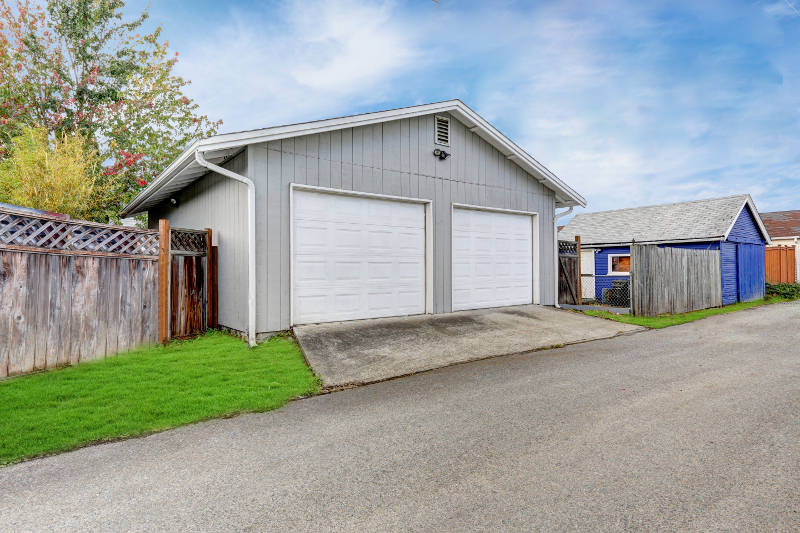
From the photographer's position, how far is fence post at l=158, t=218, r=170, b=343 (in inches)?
265

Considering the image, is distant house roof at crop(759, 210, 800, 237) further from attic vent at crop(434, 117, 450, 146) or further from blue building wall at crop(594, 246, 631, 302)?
attic vent at crop(434, 117, 450, 146)

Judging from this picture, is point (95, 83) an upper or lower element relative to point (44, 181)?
upper

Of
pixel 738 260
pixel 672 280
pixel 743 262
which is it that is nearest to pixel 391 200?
pixel 672 280

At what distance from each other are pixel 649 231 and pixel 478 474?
1889cm

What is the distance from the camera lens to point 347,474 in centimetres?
277

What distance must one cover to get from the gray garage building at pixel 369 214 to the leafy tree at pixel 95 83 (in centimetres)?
702

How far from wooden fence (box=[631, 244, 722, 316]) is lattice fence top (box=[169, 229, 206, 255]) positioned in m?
11.2

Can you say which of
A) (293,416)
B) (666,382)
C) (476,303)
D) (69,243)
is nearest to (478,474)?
(293,416)

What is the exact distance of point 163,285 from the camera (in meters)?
6.77

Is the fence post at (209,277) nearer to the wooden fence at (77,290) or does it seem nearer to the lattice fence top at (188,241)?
the lattice fence top at (188,241)

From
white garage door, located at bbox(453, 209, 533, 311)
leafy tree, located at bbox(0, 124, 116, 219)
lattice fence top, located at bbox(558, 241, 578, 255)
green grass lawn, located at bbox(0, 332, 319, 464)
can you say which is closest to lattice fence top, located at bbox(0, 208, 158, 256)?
green grass lawn, located at bbox(0, 332, 319, 464)

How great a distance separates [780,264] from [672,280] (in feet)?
50.5

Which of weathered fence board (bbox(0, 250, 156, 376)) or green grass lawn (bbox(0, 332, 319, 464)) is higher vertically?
weathered fence board (bbox(0, 250, 156, 376))

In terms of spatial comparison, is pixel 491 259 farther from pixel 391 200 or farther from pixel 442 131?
pixel 442 131
